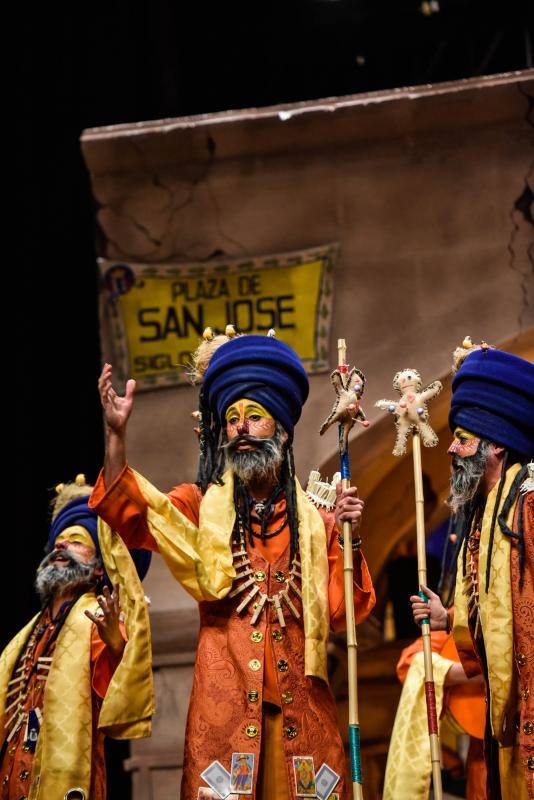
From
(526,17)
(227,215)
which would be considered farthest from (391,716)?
(526,17)

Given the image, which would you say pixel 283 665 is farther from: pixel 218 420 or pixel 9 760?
pixel 9 760

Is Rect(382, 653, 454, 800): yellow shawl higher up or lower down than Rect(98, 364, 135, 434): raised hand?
lower down

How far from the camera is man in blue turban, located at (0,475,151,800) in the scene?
4617 mm

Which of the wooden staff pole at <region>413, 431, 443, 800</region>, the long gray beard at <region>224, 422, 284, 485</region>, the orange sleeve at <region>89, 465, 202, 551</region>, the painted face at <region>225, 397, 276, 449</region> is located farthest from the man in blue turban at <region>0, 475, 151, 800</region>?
the wooden staff pole at <region>413, 431, 443, 800</region>

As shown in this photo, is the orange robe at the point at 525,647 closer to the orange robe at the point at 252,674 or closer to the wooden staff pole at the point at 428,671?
the wooden staff pole at the point at 428,671

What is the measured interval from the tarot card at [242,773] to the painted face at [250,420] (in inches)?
42.4

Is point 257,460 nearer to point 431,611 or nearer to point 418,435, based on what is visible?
point 418,435

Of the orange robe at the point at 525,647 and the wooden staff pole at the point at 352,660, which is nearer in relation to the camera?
the orange robe at the point at 525,647

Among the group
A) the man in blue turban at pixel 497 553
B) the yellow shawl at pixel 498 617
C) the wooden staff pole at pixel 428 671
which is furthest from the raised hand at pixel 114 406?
the yellow shawl at pixel 498 617

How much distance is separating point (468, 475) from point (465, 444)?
0.11 meters

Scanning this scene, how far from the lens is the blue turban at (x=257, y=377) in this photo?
445 cm

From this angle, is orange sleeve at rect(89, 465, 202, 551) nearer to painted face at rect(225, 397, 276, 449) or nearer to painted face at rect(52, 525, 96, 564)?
painted face at rect(225, 397, 276, 449)

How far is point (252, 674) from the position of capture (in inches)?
159

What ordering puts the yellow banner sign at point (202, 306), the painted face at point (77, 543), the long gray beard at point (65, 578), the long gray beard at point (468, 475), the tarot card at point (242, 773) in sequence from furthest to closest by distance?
the yellow banner sign at point (202, 306) → the painted face at point (77, 543) → the long gray beard at point (65, 578) → the long gray beard at point (468, 475) → the tarot card at point (242, 773)
